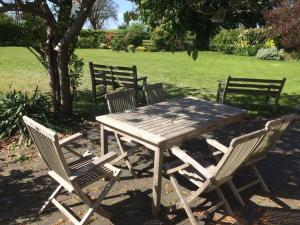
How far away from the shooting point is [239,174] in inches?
224

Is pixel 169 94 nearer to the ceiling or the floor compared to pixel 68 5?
nearer to the floor

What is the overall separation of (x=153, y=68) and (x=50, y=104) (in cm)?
1005

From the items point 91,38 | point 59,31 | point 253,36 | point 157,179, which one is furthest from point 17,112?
point 91,38

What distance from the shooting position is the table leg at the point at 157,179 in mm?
4266

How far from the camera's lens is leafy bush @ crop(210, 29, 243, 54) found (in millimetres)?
27272

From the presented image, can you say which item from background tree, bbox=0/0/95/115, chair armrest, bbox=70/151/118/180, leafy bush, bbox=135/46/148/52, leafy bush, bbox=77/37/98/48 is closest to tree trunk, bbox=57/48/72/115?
background tree, bbox=0/0/95/115

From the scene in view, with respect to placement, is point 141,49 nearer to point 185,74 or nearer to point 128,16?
point 185,74

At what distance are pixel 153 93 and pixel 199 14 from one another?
679 cm

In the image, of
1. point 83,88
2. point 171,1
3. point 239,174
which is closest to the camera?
point 239,174

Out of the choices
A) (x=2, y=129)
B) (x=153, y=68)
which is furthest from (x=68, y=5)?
(x=153, y=68)

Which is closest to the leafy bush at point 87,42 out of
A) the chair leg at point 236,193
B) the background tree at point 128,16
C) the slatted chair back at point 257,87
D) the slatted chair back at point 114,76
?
the slatted chair back at point 114,76

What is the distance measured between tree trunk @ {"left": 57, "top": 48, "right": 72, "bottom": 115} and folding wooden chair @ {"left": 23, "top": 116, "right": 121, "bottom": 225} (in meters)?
3.63

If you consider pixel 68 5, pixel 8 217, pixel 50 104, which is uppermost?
pixel 68 5

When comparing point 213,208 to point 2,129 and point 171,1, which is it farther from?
point 2,129
